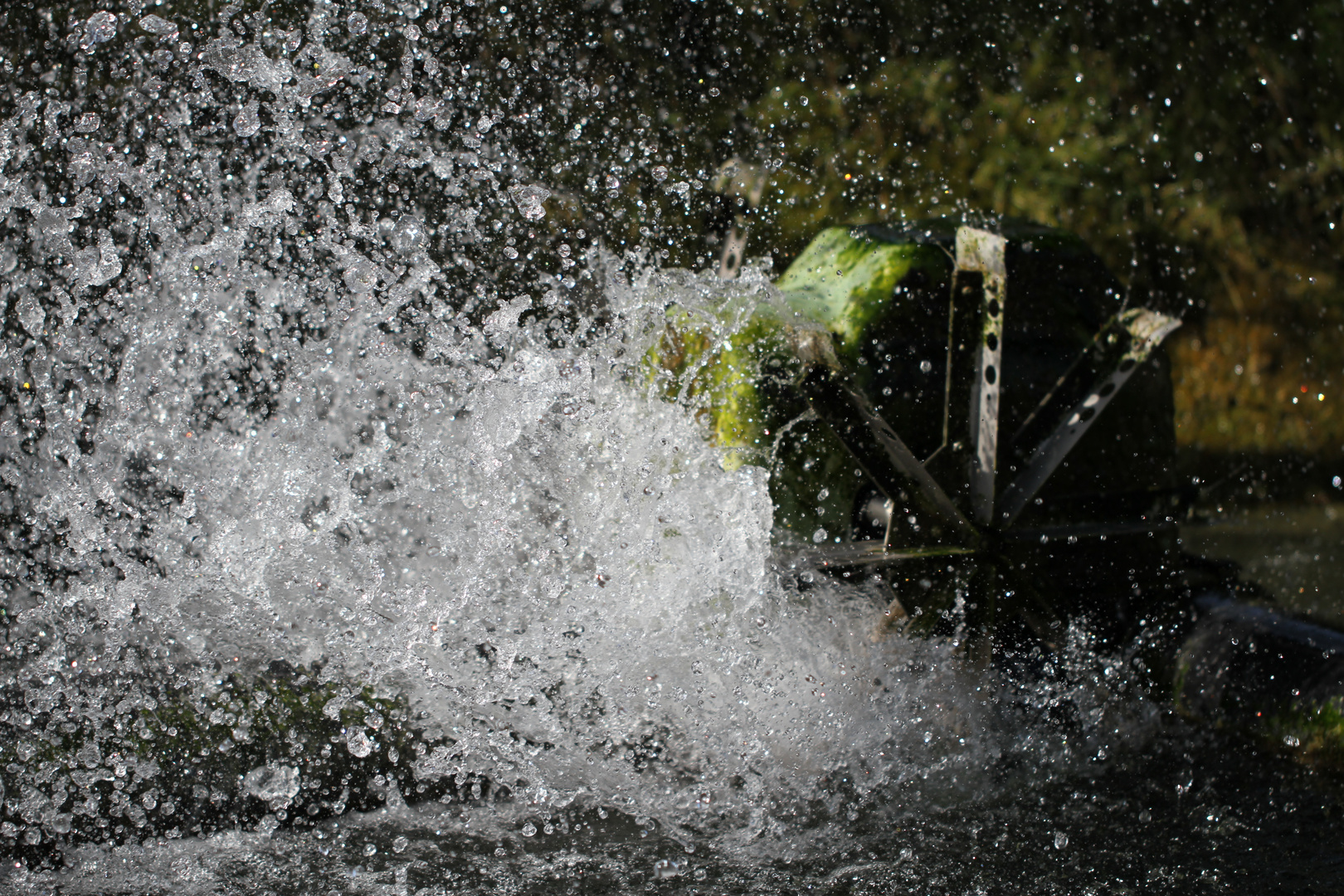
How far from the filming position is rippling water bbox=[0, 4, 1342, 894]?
244 centimetres

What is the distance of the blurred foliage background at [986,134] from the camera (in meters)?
6.05

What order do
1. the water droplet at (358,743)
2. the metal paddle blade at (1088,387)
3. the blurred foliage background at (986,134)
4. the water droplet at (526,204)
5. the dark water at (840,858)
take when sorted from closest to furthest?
the dark water at (840,858)
the water droplet at (358,743)
the metal paddle blade at (1088,387)
the water droplet at (526,204)
the blurred foliage background at (986,134)

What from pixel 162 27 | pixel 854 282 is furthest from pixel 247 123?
pixel 854 282

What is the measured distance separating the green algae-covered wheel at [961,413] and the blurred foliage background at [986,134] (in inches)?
97.4

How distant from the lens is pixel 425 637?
2.73 m

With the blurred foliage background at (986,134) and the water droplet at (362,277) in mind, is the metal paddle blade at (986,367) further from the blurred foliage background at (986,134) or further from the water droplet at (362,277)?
the blurred foliage background at (986,134)

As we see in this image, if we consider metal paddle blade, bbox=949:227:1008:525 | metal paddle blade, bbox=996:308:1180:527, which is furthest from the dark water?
metal paddle blade, bbox=996:308:1180:527

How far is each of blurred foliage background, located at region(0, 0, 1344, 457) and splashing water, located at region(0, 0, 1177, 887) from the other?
6.91ft

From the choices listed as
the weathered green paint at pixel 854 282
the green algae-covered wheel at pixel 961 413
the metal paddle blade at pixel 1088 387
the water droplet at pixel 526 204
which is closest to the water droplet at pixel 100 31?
the water droplet at pixel 526 204

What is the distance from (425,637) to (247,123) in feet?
6.48

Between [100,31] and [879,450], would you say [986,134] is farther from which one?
[100,31]

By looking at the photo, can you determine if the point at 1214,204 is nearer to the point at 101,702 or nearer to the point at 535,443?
the point at 535,443

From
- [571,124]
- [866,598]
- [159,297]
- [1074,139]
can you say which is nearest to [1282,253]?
[1074,139]

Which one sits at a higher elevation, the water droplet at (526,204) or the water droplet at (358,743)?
the water droplet at (526,204)
